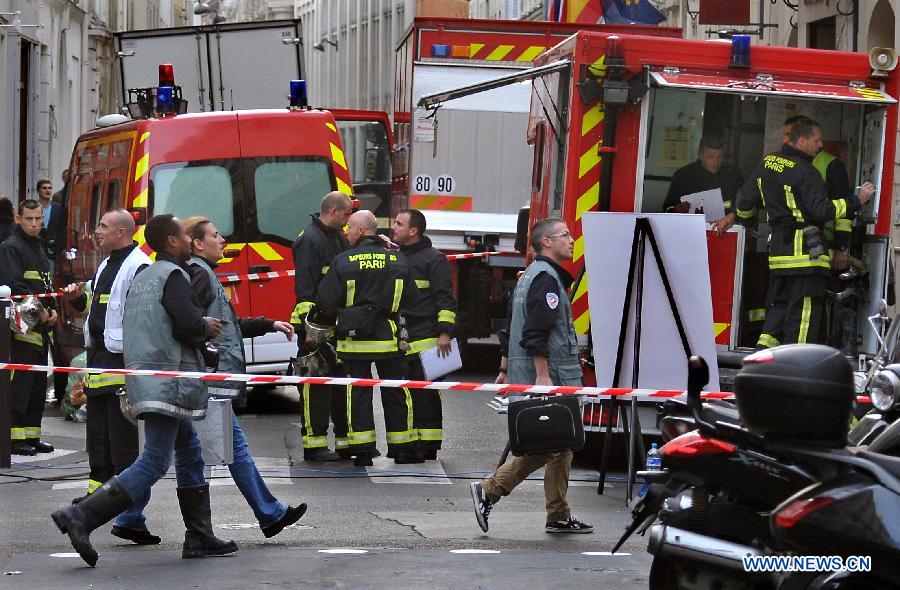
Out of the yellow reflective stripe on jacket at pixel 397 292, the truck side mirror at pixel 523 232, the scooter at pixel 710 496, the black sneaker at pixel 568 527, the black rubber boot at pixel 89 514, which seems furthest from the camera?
the truck side mirror at pixel 523 232

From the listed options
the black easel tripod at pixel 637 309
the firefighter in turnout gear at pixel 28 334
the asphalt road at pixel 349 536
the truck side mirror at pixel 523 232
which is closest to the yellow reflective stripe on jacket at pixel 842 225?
the black easel tripod at pixel 637 309

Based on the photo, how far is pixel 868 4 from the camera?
21531mm

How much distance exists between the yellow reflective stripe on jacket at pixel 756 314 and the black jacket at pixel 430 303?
1944 millimetres

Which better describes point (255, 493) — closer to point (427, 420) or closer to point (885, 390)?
point (427, 420)

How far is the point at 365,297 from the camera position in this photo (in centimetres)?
1102

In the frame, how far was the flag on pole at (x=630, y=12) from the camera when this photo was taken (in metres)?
20.7

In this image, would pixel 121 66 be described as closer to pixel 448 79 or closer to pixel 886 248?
pixel 448 79

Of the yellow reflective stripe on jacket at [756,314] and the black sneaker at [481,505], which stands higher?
the yellow reflective stripe on jacket at [756,314]

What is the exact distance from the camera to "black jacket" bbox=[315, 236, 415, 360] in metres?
11.0

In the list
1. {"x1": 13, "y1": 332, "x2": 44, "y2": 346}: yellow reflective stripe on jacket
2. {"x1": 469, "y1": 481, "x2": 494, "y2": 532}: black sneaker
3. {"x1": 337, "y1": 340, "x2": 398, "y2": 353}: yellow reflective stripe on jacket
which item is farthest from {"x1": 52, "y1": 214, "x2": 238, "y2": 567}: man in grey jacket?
{"x1": 13, "y1": 332, "x2": 44, "y2": 346}: yellow reflective stripe on jacket

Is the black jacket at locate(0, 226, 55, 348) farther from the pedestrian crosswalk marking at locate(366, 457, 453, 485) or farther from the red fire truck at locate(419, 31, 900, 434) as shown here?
the red fire truck at locate(419, 31, 900, 434)

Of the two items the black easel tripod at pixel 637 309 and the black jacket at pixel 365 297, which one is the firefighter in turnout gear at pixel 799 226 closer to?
the black easel tripod at pixel 637 309

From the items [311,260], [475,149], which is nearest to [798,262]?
[311,260]

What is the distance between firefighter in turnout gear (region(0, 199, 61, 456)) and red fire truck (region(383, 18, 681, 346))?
206 inches
